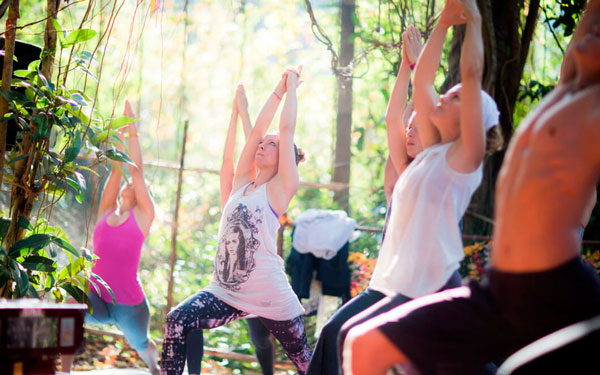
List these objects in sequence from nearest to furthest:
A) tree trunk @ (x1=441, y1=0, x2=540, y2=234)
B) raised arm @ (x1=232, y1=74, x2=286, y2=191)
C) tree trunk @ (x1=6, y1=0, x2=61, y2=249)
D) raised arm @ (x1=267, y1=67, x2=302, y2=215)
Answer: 1. tree trunk @ (x1=6, y1=0, x2=61, y2=249)
2. raised arm @ (x1=267, y1=67, x2=302, y2=215)
3. raised arm @ (x1=232, y1=74, x2=286, y2=191)
4. tree trunk @ (x1=441, y1=0, x2=540, y2=234)

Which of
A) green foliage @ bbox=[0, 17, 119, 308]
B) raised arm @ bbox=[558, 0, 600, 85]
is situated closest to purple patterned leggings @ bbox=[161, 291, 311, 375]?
green foliage @ bbox=[0, 17, 119, 308]

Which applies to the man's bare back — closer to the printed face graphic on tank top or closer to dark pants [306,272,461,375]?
dark pants [306,272,461,375]

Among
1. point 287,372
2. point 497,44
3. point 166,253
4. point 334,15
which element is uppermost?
point 334,15

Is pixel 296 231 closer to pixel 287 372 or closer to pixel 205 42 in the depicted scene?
pixel 287 372

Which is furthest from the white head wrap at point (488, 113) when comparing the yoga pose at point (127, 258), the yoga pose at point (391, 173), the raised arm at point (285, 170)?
the yoga pose at point (127, 258)

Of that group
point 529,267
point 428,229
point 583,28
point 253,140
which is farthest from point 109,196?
point 529,267

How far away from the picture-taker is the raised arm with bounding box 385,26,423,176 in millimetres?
3066

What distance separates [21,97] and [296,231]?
2.53m

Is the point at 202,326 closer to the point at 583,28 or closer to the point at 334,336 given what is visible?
the point at 334,336

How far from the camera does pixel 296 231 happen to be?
496 cm

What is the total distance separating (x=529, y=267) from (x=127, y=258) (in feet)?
10.0

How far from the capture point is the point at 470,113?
2.17m

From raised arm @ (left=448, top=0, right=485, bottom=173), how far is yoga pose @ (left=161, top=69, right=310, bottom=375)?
53.9 inches

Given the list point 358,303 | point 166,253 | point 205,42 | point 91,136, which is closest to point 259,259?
point 358,303
